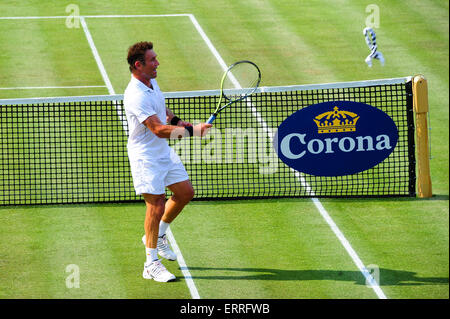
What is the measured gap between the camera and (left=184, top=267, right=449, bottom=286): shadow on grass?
9.09 meters

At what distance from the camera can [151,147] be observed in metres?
8.98

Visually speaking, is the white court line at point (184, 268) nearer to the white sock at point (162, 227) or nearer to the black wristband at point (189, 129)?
the white sock at point (162, 227)

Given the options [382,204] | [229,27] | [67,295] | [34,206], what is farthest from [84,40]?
[67,295]

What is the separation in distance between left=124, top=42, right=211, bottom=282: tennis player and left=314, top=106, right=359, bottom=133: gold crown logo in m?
2.90

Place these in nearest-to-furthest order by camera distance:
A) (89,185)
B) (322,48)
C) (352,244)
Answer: (352,244) < (89,185) < (322,48)

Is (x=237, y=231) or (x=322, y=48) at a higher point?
(x=322, y=48)

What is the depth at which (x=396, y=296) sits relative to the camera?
345 inches

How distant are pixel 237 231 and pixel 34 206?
283 cm

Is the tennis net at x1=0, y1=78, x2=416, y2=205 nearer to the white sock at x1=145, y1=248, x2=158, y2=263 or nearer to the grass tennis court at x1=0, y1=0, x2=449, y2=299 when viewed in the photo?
the grass tennis court at x1=0, y1=0, x2=449, y2=299

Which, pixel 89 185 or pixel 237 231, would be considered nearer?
pixel 237 231

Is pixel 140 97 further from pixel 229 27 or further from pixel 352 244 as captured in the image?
pixel 229 27

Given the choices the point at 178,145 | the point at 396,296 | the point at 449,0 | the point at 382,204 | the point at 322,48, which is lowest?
the point at 396,296

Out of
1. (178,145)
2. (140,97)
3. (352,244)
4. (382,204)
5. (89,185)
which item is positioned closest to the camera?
(140,97)

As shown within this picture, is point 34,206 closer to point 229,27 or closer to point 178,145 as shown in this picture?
point 178,145
